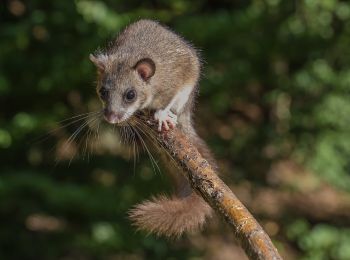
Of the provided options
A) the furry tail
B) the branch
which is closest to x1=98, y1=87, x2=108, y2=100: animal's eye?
the furry tail

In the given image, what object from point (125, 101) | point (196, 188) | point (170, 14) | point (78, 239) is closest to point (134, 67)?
point (125, 101)

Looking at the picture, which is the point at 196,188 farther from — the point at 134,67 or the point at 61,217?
the point at 61,217

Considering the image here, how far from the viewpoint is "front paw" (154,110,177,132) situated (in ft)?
7.98

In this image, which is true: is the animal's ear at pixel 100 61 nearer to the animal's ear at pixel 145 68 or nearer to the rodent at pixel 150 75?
the rodent at pixel 150 75

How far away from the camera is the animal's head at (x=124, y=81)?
10.2 feet

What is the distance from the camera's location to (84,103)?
21.1ft

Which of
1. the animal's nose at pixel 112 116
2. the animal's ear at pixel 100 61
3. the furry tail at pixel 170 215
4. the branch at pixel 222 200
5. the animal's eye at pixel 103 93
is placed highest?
the animal's ear at pixel 100 61

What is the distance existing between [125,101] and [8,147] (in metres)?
2.95

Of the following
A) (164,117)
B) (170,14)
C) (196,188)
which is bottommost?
(196,188)

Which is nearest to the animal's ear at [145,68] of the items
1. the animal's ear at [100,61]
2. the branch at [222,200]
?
the animal's ear at [100,61]

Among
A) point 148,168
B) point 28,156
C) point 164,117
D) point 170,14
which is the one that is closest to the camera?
point 164,117

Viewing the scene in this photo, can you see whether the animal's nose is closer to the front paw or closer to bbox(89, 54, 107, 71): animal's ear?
the front paw

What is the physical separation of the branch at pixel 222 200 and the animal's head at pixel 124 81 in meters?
0.90

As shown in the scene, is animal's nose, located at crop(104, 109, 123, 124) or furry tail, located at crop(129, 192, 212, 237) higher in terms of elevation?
animal's nose, located at crop(104, 109, 123, 124)
